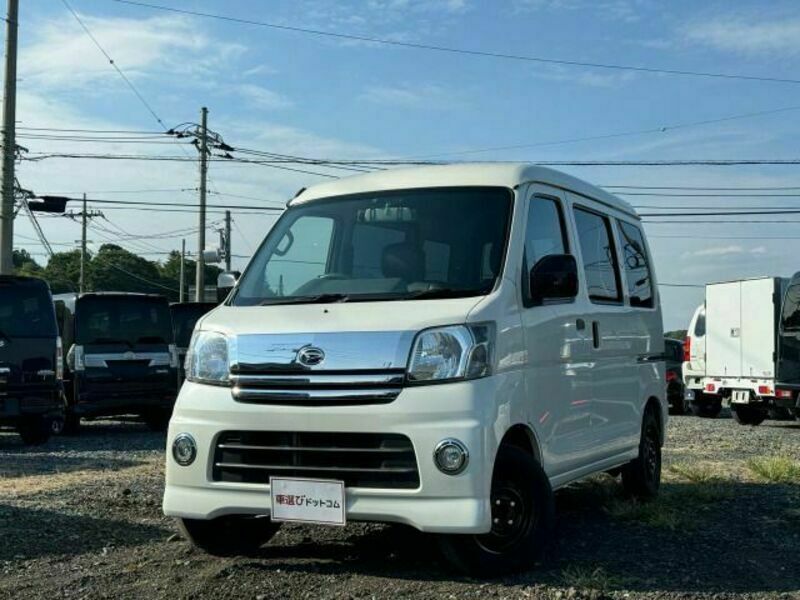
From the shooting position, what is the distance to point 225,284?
6277mm

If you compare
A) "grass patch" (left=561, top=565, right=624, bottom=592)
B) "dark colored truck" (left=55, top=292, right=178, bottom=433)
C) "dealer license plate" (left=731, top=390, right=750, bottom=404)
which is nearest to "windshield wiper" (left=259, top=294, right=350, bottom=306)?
"grass patch" (left=561, top=565, right=624, bottom=592)

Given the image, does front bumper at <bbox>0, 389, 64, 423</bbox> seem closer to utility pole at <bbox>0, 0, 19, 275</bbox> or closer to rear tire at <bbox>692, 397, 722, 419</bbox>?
utility pole at <bbox>0, 0, 19, 275</bbox>

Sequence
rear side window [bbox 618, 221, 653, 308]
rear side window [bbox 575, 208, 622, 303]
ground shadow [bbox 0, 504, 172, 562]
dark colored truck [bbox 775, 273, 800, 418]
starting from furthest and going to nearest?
dark colored truck [bbox 775, 273, 800, 418] → rear side window [bbox 618, 221, 653, 308] → rear side window [bbox 575, 208, 622, 303] → ground shadow [bbox 0, 504, 172, 562]

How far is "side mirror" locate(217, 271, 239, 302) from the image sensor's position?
6180 mm

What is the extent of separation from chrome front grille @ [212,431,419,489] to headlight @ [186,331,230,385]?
13.0 inches

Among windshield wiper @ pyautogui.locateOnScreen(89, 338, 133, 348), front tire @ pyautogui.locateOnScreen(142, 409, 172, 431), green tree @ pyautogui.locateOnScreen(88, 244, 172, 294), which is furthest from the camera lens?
green tree @ pyautogui.locateOnScreen(88, 244, 172, 294)

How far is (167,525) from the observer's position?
676 cm

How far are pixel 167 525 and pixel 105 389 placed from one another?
7.91 meters

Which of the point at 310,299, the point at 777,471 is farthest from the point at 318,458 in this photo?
the point at 777,471

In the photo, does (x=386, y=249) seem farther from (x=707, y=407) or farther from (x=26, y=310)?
(x=707, y=407)

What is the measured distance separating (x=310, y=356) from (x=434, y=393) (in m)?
0.67

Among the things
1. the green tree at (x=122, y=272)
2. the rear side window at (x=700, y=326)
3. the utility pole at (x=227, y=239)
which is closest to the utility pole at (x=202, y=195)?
the utility pole at (x=227, y=239)

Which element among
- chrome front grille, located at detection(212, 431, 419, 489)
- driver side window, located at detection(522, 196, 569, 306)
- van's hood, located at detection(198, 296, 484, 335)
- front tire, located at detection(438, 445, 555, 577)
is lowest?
front tire, located at detection(438, 445, 555, 577)

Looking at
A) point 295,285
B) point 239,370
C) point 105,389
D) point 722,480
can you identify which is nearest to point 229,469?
point 239,370
